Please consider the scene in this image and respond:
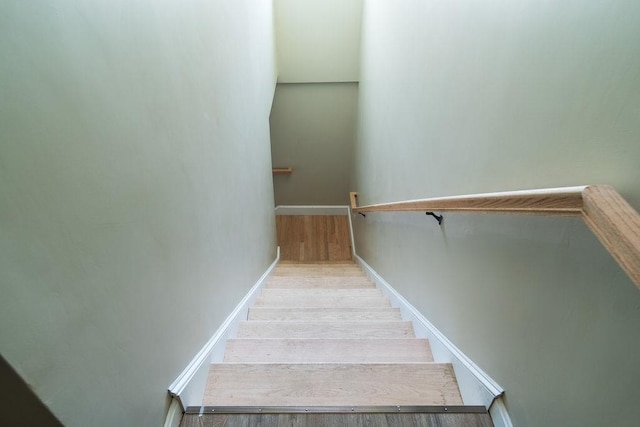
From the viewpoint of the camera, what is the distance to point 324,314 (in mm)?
2064

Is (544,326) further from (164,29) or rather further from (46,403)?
(164,29)

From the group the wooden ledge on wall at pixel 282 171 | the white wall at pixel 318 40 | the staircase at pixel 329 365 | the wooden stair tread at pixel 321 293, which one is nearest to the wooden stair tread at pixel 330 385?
the staircase at pixel 329 365

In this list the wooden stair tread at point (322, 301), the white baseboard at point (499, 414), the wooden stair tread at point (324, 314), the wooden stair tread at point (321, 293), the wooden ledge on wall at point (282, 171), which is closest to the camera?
the white baseboard at point (499, 414)

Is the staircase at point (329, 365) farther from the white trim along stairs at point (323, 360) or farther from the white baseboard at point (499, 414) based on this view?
the white baseboard at point (499, 414)

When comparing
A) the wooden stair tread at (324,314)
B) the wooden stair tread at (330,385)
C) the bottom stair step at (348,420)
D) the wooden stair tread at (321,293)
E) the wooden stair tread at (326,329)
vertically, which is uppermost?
the bottom stair step at (348,420)

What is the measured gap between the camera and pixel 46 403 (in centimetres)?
56

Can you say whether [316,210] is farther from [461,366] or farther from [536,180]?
[536,180]

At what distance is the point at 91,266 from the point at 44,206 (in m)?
0.17

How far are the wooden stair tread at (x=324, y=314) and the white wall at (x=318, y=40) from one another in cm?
363

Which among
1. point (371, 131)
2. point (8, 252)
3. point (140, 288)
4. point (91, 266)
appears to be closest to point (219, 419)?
point (140, 288)

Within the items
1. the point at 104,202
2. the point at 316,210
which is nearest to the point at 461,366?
the point at 104,202

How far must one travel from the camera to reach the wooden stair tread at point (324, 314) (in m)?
1.99

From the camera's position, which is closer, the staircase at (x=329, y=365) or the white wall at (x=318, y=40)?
the staircase at (x=329, y=365)

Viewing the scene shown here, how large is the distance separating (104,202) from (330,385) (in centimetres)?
100
